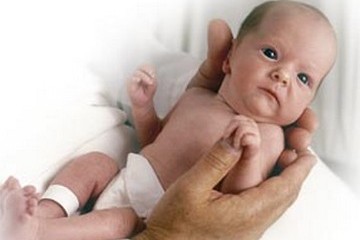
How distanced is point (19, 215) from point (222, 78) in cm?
40

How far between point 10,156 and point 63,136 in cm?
9

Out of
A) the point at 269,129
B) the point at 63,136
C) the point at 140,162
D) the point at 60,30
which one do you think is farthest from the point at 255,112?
the point at 60,30

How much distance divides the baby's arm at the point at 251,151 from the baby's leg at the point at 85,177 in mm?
197

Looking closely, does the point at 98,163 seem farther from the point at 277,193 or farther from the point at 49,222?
the point at 277,193

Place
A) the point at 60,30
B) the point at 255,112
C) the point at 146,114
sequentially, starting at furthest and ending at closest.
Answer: the point at 60,30 < the point at 146,114 < the point at 255,112

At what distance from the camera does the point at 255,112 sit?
95 cm

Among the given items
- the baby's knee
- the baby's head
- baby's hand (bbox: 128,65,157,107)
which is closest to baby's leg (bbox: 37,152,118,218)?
the baby's knee

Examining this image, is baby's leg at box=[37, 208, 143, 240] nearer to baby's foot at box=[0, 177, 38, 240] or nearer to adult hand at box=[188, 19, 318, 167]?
baby's foot at box=[0, 177, 38, 240]

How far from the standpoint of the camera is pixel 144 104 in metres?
1.04

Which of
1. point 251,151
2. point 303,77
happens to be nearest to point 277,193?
point 251,151

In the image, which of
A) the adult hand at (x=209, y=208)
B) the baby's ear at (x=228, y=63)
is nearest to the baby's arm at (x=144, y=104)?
the baby's ear at (x=228, y=63)

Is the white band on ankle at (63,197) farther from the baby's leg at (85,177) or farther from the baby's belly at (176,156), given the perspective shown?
the baby's belly at (176,156)

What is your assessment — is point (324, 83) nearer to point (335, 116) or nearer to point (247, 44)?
point (335, 116)

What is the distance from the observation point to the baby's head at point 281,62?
0.94 m
